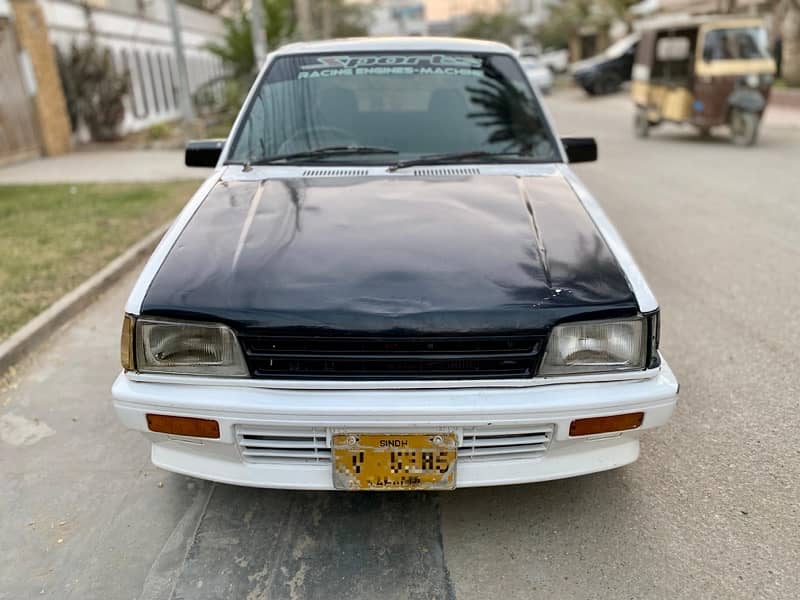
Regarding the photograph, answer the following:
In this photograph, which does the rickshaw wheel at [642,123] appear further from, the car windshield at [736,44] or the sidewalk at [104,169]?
the sidewalk at [104,169]

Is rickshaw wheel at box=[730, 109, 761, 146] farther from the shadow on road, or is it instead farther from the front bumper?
the front bumper

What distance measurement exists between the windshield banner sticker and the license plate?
2192 mm

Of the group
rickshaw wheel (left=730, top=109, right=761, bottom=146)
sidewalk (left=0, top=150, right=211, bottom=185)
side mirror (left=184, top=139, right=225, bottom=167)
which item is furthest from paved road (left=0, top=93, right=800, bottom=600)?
rickshaw wheel (left=730, top=109, right=761, bottom=146)

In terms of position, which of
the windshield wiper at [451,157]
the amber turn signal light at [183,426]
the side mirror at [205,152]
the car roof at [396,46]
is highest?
the car roof at [396,46]

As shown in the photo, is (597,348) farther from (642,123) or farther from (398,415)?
(642,123)

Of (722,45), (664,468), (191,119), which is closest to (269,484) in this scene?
(664,468)

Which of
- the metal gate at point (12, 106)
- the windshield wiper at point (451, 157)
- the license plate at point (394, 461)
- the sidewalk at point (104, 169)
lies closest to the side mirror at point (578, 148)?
the windshield wiper at point (451, 157)

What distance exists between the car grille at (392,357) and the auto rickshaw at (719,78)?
11.0 metres

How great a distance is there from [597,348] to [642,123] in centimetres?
1306

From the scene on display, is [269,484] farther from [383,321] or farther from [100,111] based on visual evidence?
[100,111]

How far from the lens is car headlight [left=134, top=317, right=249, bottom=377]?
86.4 inches

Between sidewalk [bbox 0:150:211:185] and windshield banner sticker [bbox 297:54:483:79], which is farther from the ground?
windshield banner sticker [bbox 297:54:483:79]

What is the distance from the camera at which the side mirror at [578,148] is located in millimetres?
3705

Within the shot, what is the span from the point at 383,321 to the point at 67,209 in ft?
22.5
